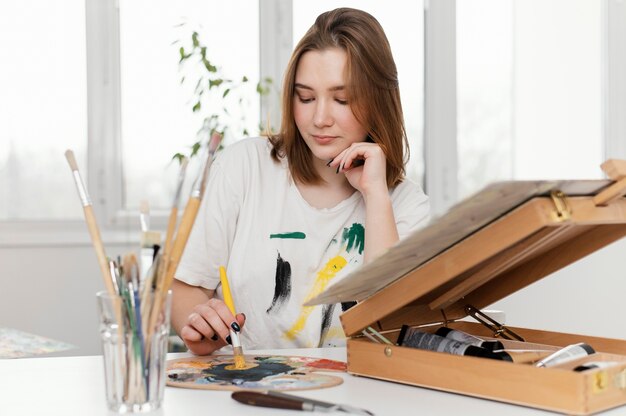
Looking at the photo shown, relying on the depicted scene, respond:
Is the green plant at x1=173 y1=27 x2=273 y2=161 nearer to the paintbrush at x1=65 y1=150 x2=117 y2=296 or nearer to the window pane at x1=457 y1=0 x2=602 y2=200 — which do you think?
the window pane at x1=457 y1=0 x2=602 y2=200

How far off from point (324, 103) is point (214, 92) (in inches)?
67.4

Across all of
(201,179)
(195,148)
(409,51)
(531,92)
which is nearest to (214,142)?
(201,179)

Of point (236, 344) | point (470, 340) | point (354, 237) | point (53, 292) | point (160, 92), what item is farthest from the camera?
point (160, 92)

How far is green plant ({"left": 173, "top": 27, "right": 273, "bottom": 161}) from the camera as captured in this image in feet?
10.6

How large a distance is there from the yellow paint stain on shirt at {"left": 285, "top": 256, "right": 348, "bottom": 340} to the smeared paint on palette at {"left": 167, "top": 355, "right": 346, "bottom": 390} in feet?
1.36

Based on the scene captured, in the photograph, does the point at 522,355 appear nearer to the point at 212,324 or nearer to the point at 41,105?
the point at 212,324

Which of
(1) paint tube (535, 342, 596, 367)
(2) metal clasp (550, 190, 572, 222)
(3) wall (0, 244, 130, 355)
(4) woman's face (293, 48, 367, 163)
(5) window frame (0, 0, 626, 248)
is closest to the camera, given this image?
(2) metal clasp (550, 190, 572, 222)

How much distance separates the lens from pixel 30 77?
10.3 ft

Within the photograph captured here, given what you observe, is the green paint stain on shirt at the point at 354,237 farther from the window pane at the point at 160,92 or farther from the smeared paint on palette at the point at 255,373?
the window pane at the point at 160,92

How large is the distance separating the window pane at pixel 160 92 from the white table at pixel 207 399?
215 cm

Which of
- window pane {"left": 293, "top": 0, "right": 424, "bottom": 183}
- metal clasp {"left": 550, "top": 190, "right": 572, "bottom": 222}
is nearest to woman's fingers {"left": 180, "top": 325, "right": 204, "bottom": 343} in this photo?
metal clasp {"left": 550, "top": 190, "right": 572, "bottom": 222}

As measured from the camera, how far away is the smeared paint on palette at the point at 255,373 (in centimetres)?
107

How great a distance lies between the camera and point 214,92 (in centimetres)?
331

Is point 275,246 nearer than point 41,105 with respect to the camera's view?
Answer: Yes
